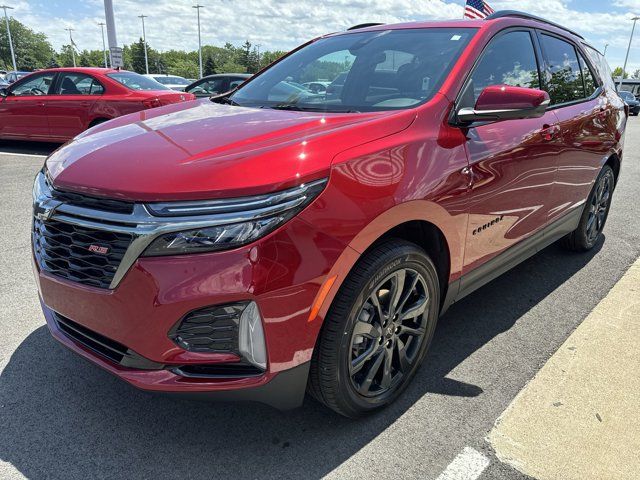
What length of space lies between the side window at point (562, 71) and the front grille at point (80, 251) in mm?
3051

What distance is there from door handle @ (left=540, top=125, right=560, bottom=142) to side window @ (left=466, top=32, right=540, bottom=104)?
0.30 metres

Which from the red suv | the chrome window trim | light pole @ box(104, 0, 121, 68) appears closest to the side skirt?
the red suv

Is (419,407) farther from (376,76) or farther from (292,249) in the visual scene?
(376,76)

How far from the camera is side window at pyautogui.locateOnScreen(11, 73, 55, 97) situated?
8984 mm

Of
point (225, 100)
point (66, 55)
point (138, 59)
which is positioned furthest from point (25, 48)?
point (225, 100)

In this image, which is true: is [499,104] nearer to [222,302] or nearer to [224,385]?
[222,302]

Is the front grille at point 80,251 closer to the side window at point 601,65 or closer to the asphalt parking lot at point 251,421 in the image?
the asphalt parking lot at point 251,421

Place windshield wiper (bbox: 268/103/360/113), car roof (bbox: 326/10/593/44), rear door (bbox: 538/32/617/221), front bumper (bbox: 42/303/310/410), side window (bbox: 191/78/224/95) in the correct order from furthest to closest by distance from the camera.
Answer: side window (bbox: 191/78/224/95), rear door (bbox: 538/32/617/221), car roof (bbox: 326/10/593/44), windshield wiper (bbox: 268/103/360/113), front bumper (bbox: 42/303/310/410)

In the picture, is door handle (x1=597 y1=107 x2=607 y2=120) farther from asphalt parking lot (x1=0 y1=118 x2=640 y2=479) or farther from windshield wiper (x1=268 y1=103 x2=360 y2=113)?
windshield wiper (x1=268 y1=103 x2=360 y2=113)

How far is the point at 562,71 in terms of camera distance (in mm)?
3775

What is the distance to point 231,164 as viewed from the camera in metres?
1.86

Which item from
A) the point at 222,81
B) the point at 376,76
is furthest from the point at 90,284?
the point at 222,81

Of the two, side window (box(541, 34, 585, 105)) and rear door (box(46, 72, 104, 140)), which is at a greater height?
side window (box(541, 34, 585, 105))

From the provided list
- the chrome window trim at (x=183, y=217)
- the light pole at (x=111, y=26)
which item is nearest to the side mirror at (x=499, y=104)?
the chrome window trim at (x=183, y=217)
